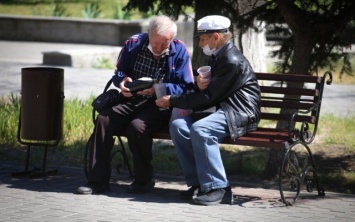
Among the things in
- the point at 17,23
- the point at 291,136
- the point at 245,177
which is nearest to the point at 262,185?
the point at 245,177

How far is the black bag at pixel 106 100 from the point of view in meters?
7.78

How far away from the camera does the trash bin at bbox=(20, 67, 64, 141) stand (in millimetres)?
8172

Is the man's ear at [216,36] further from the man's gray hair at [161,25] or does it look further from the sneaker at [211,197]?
the sneaker at [211,197]

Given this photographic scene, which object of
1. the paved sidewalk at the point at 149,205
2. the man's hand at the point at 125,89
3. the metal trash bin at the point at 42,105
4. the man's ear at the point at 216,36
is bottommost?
the paved sidewalk at the point at 149,205

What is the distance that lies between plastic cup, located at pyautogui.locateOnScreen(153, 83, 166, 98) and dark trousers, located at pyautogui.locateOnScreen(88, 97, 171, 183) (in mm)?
174

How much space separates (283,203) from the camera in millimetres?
7250

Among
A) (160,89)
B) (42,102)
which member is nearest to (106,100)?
(160,89)

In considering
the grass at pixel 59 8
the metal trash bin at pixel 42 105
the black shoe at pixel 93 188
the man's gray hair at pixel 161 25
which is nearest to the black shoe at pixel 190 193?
the black shoe at pixel 93 188

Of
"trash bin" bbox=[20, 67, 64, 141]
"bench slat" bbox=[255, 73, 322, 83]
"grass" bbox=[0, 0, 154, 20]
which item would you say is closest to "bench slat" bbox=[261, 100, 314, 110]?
"bench slat" bbox=[255, 73, 322, 83]

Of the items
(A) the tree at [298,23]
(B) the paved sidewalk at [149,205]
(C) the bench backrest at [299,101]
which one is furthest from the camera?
(A) the tree at [298,23]

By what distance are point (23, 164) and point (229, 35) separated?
2700 mm

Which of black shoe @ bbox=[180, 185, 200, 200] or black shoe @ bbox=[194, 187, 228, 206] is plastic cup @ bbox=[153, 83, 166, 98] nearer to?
black shoe @ bbox=[180, 185, 200, 200]

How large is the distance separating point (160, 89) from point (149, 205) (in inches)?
39.4

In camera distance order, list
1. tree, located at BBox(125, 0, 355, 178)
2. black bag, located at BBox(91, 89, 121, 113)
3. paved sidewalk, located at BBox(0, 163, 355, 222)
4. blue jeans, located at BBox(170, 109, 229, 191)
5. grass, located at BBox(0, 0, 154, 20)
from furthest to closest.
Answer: grass, located at BBox(0, 0, 154, 20)
tree, located at BBox(125, 0, 355, 178)
black bag, located at BBox(91, 89, 121, 113)
blue jeans, located at BBox(170, 109, 229, 191)
paved sidewalk, located at BBox(0, 163, 355, 222)
